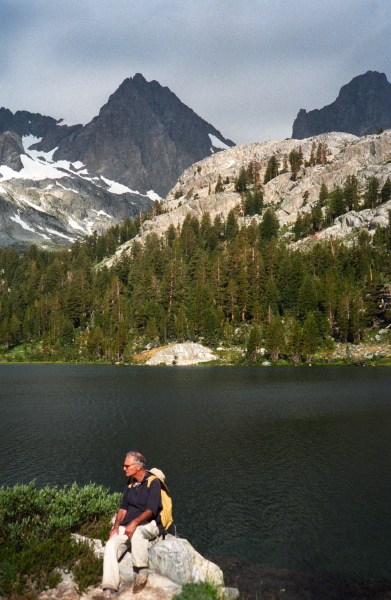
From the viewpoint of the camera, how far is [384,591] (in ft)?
37.0

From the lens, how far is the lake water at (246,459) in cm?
1430

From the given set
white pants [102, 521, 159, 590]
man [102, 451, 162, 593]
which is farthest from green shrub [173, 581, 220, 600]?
white pants [102, 521, 159, 590]

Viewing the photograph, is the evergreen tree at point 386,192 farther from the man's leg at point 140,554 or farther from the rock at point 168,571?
the man's leg at point 140,554

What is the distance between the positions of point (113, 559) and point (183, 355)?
9299cm

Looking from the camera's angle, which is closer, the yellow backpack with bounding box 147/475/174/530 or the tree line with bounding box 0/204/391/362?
the yellow backpack with bounding box 147/475/174/530

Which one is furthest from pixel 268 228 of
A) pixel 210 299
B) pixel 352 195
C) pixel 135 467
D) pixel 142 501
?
pixel 142 501

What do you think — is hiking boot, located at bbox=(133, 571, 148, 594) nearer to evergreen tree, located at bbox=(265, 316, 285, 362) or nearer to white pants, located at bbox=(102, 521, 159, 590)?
white pants, located at bbox=(102, 521, 159, 590)

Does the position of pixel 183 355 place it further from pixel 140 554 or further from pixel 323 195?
pixel 323 195

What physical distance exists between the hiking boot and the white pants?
22 centimetres

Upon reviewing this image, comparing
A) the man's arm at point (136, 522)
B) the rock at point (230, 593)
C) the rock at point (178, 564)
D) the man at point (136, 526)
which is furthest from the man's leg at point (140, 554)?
the rock at point (230, 593)

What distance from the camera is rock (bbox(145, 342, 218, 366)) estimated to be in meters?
101

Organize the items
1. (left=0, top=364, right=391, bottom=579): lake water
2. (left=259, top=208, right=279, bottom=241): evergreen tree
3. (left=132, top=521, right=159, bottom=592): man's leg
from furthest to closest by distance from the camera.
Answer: (left=259, top=208, right=279, bottom=241): evergreen tree < (left=0, top=364, right=391, bottom=579): lake water < (left=132, top=521, right=159, bottom=592): man's leg

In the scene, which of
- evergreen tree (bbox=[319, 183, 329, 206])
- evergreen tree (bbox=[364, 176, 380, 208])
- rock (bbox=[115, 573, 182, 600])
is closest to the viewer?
rock (bbox=[115, 573, 182, 600])

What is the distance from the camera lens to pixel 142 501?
32.6 feet
